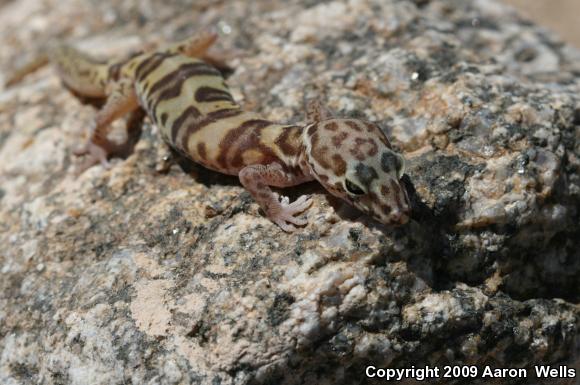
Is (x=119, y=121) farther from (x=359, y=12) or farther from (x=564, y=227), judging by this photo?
(x=564, y=227)

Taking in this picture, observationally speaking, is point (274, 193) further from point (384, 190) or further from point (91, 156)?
point (91, 156)

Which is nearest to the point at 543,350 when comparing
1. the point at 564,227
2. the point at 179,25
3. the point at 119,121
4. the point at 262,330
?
the point at 564,227

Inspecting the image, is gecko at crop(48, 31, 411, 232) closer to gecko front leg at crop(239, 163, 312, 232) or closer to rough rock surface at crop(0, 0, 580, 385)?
gecko front leg at crop(239, 163, 312, 232)

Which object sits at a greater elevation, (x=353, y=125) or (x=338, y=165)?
(x=353, y=125)

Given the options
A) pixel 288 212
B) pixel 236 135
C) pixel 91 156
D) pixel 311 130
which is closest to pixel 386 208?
pixel 288 212

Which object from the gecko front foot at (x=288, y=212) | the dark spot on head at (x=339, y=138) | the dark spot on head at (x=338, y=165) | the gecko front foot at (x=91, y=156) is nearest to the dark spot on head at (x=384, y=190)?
the dark spot on head at (x=338, y=165)
